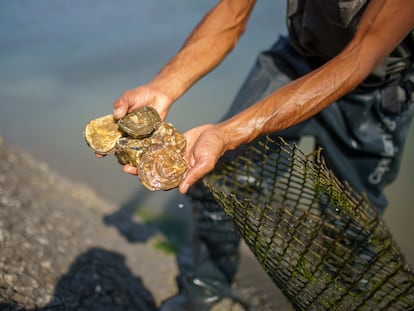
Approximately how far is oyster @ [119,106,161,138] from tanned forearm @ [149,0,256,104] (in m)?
0.41

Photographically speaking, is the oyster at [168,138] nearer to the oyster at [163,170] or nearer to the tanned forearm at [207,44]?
the oyster at [163,170]

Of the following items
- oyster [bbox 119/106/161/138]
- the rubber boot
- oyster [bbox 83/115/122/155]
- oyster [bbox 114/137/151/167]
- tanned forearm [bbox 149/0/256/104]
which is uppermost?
tanned forearm [bbox 149/0/256/104]

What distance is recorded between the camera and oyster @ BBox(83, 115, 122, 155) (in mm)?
2381

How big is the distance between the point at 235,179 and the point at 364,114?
98 cm

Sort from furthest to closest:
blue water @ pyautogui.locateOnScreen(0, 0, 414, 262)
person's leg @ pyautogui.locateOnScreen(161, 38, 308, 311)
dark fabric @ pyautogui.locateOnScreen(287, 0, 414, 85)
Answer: blue water @ pyautogui.locateOnScreen(0, 0, 414, 262) → person's leg @ pyautogui.locateOnScreen(161, 38, 308, 311) → dark fabric @ pyautogui.locateOnScreen(287, 0, 414, 85)

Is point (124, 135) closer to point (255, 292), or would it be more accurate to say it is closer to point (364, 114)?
point (364, 114)

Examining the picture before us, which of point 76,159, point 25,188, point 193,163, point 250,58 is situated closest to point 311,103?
point 193,163

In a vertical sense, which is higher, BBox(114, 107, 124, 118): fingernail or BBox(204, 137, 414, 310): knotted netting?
BBox(114, 107, 124, 118): fingernail

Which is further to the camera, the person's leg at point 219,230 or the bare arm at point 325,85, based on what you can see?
the person's leg at point 219,230

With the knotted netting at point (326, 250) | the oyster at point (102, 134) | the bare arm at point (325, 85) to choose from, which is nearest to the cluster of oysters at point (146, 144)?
the oyster at point (102, 134)

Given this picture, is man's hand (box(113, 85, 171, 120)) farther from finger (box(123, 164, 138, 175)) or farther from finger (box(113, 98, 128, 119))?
finger (box(123, 164, 138, 175))

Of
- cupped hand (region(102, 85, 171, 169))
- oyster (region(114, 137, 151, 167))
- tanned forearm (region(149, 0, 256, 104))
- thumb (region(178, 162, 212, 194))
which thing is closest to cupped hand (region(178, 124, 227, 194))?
thumb (region(178, 162, 212, 194))

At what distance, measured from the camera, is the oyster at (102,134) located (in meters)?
2.38

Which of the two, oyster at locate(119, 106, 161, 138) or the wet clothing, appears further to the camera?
the wet clothing
